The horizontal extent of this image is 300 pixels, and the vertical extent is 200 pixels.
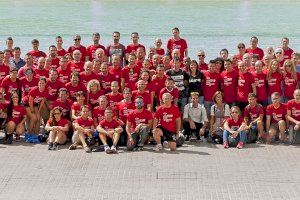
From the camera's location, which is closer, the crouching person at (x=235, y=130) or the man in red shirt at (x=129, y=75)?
the crouching person at (x=235, y=130)

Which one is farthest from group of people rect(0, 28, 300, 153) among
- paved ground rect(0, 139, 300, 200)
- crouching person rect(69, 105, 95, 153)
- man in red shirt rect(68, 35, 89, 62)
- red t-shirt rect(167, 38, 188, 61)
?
red t-shirt rect(167, 38, 188, 61)

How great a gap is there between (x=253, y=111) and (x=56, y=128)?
13.6 feet

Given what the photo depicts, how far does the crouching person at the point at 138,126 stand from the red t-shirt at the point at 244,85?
84.9 inches

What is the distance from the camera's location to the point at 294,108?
42.8 feet

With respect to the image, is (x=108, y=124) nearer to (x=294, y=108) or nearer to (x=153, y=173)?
(x=153, y=173)

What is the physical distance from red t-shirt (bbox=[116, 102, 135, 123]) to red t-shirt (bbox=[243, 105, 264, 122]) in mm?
2422

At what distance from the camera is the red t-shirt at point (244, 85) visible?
1352cm

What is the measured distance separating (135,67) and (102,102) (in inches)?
64.5

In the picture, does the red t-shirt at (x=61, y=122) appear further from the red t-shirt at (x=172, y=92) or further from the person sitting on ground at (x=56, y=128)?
the red t-shirt at (x=172, y=92)

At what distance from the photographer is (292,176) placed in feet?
34.8

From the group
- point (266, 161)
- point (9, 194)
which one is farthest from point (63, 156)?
point (266, 161)

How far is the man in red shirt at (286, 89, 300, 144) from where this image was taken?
12.9m

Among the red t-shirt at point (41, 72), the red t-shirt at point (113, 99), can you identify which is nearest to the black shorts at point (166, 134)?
the red t-shirt at point (113, 99)

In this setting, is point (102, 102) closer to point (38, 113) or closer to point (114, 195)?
point (38, 113)
